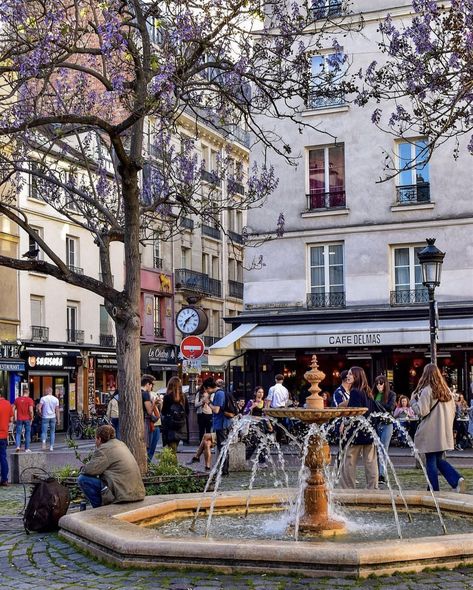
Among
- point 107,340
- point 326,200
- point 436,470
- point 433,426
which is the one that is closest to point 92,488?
point 433,426

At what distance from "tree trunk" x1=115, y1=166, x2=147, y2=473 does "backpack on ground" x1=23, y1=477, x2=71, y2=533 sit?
10.3ft

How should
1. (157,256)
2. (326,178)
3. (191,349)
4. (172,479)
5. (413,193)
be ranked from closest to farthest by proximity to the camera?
(172,479)
(191,349)
(413,193)
(326,178)
(157,256)

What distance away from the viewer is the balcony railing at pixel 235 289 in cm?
5642

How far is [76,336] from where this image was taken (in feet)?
137

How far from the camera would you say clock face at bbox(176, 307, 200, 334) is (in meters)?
23.0

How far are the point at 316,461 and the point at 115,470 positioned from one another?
2.24 m

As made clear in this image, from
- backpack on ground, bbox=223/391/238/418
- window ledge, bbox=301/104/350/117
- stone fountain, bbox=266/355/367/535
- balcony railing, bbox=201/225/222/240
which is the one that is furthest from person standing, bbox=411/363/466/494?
balcony railing, bbox=201/225/222/240

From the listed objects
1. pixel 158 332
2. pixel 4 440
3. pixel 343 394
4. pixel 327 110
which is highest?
pixel 327 110

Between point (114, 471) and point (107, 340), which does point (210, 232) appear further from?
point (114, 471)

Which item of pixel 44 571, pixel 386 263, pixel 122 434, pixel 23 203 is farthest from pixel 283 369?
pixel 44 571

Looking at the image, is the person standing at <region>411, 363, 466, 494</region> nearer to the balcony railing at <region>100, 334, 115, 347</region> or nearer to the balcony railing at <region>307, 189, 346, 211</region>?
the balcony railing at <region>307, 189, 346, 211</region>

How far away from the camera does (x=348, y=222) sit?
98.8ft

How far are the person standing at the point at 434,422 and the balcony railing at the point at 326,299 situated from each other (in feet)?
57.9

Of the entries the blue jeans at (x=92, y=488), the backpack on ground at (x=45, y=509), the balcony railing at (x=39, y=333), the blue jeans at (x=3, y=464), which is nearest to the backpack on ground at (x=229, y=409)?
the blue jeans at (x=3, y=464)
